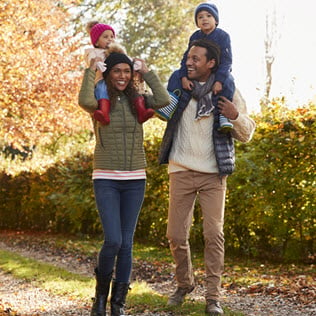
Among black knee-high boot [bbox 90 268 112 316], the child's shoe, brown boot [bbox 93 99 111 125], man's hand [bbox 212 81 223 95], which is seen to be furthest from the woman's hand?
black knee-high boot [bbox 90 268 112 316]

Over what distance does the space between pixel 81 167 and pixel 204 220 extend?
6.67 m

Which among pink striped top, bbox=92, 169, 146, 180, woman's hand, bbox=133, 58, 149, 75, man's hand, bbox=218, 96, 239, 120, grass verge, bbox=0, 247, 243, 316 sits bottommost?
grass verge, bbox=0, 247, 243, 316

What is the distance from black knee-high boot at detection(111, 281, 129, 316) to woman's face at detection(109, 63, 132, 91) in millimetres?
1360

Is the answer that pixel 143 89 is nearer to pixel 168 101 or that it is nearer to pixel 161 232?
pixel 168 101

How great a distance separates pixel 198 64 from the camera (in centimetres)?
447

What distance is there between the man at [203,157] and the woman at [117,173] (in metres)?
0.47

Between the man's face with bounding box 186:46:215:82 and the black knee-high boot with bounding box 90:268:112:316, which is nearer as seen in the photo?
the black knee-high boot with bounding box 90:268:112:316

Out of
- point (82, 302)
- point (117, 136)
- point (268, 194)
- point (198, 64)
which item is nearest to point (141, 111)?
point (117, 136)

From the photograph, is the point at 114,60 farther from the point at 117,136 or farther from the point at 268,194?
the point at 268,194

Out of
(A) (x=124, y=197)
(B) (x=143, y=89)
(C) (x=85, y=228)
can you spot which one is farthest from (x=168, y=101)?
(C) (x=85, y=228)

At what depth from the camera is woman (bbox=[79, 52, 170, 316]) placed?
13.0 ft

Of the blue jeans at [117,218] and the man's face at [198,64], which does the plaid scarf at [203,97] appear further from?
the blue jeans at [117,218]

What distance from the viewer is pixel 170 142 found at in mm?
4535

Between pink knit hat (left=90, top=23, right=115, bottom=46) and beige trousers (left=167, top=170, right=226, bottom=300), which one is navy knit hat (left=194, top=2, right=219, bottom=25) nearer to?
pink knit hat (left=90, top=23, right=115, bottom=46)
